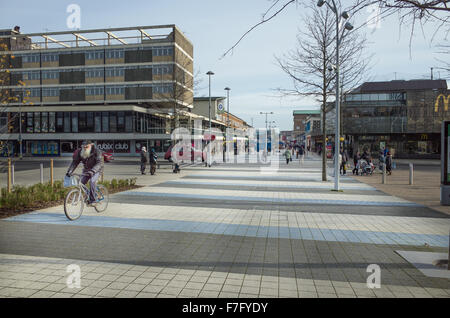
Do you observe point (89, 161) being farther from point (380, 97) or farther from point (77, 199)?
point (380, 97)

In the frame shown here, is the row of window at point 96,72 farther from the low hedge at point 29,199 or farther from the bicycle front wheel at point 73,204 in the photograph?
the bicycle front wheel at point 73,204

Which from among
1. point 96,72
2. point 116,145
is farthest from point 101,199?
point 96,72

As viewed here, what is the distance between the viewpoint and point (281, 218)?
8.19 metres

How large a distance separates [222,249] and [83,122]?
48167mm

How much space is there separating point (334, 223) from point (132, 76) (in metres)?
49.1

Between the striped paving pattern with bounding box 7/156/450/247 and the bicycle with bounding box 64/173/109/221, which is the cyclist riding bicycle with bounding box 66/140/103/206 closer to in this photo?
the bicycle with bounding box 64/173/109/221

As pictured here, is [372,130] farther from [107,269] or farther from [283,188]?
[107,269]

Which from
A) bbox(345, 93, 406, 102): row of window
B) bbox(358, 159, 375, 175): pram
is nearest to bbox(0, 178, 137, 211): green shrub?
bbox(358, 159, 375, 175): pram

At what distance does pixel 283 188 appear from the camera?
14.2m

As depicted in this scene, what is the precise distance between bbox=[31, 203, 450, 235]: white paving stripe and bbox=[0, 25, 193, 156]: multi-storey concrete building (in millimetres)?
38715

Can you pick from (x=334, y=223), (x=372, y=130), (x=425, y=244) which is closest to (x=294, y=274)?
(x=425, y=244)

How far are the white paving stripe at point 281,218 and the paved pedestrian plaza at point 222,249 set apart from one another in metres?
0.03

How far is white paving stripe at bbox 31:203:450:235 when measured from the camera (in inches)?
291

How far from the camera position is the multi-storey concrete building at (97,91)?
1908 inches
